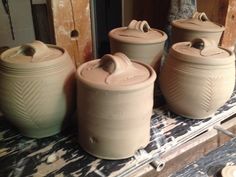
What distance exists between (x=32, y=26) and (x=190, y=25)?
1242 mm

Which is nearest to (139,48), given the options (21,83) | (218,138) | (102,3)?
(21,83)

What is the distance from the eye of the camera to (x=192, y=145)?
3.37 ft

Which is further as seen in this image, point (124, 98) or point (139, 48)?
point (139, 48)

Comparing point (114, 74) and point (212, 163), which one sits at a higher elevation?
point (114, 74)

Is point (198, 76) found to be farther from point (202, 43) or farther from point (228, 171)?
point (228, 171)

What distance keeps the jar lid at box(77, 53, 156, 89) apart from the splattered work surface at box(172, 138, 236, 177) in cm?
39

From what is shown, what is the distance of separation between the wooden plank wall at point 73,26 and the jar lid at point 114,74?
23 centimetres

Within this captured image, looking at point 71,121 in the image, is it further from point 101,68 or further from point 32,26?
point 32,26

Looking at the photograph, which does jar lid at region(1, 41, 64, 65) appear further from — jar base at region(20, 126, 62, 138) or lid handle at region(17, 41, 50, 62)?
jar base at region(20, 126, 62, 138)

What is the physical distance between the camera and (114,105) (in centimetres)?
69

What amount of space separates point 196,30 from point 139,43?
27 cm

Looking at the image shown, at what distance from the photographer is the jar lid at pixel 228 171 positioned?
89 centimetres

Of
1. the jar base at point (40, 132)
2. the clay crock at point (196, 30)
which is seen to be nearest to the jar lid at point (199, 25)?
the clay crock at point (196, 30)

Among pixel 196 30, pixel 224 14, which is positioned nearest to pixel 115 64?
pixel 196 30
